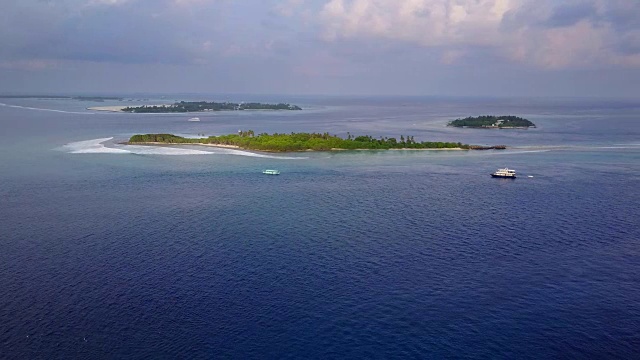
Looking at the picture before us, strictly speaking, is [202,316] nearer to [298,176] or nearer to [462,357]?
[462,357]

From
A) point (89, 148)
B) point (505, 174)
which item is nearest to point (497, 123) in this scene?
point (505, 174)

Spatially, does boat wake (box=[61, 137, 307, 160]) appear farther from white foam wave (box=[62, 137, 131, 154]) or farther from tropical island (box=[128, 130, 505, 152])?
tropical island (box=[128, 130, 505, 152])

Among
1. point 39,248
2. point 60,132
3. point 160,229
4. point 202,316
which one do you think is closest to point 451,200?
point 160,229

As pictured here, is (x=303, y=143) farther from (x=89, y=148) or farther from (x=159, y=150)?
(x=89, y=148)

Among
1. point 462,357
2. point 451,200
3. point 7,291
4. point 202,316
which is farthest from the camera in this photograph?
point 451,200

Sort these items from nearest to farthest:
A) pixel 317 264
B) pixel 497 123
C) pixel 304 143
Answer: pixel 317 264
pixel 304 143
pixel 497 123

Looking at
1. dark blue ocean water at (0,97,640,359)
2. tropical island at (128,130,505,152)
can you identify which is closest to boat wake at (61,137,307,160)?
tropical island at (128,130,505,152)

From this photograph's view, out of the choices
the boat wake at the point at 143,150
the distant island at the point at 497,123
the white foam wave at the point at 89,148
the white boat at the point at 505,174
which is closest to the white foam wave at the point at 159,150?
the boat wake at the point at 143,150

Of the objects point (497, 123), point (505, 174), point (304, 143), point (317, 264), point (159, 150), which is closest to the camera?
point (317, 264)

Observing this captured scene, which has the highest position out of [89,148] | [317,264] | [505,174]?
[89,148]
